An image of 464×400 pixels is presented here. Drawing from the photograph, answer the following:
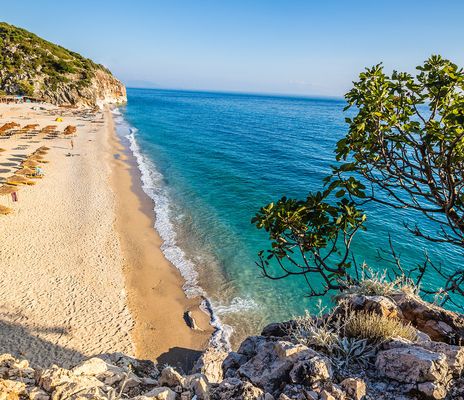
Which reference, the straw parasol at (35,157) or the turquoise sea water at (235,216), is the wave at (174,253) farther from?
the straw parasol at (35,157)

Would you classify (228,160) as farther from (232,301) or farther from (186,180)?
(232,301)

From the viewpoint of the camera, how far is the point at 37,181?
27375 mm

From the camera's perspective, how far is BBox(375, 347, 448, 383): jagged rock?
447cm

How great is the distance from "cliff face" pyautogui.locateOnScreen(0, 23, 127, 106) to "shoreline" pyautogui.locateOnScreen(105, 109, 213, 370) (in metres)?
70.6

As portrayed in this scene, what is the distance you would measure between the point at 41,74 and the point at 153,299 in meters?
87.5

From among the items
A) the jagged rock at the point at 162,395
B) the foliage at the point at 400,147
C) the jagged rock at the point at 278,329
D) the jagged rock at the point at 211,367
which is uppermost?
the foliage at the point at 400,147

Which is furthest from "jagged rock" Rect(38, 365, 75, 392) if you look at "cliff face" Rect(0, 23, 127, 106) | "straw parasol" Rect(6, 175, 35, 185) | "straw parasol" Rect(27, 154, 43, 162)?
"cliff face" Rect(0, 23, 127, 106)

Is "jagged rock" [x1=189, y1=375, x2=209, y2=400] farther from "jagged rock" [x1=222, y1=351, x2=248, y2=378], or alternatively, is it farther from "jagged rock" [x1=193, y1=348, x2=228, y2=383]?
"jagged rock" [x1=193, y1=348, x2=228, y2=383]

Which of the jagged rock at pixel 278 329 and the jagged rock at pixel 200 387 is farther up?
the jagged rock at pixel 200 387

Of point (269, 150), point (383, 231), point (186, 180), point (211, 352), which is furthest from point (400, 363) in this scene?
point (269, 150)

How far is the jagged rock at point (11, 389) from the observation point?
439 cm

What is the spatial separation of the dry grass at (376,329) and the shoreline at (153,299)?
8.14 metres

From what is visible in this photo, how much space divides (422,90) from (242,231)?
1767 cm

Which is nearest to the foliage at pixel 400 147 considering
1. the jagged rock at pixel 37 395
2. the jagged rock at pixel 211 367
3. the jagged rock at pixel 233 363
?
the jagged rock at pixel 233 363
